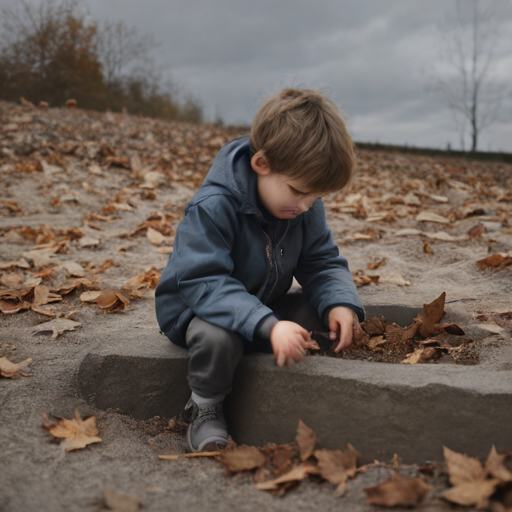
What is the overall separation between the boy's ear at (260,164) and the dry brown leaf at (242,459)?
95 centimetres

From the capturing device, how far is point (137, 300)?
2811 millimetres

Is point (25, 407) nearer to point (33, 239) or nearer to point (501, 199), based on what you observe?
point (33, 239)

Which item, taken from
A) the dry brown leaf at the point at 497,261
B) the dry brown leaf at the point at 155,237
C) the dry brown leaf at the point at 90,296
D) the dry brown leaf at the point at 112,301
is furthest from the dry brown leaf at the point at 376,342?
the dry brown leaf at the point at 155,237

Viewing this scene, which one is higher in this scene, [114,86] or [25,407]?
[114,86]

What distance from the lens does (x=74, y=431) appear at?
5.18ft

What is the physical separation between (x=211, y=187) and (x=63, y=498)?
1.10 meters

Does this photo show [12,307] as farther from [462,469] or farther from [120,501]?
[462,469]

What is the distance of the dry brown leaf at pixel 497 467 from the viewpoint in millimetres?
1200

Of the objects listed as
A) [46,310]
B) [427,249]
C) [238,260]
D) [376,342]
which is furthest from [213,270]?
[427,249]

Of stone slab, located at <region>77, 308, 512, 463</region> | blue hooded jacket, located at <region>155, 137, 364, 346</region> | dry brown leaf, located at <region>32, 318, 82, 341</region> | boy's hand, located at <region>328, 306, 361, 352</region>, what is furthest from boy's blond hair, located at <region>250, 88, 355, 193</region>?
dry brown leaf, located at <region>32, 318, 82, 341</region>

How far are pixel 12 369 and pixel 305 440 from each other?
1.16 m

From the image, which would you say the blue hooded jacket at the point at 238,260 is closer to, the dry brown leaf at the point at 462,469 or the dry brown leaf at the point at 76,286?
the dry brown leaf at the point at 462,469

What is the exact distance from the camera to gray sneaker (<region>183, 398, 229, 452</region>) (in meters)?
1.63

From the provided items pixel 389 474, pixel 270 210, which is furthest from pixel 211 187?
pixel 389 474
